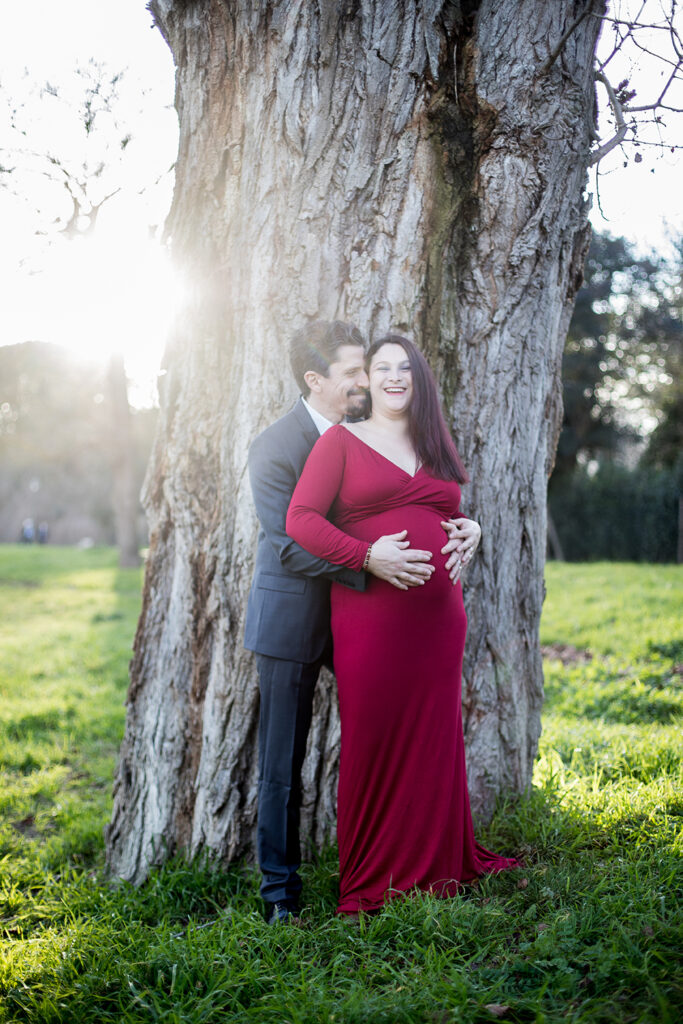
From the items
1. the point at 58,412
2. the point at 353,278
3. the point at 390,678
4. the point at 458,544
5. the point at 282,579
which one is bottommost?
the point at 390,678

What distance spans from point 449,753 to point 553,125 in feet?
9.80

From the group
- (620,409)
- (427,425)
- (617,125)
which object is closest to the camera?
(427,425)

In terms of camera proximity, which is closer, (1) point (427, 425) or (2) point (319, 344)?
(1) point (427, 425)

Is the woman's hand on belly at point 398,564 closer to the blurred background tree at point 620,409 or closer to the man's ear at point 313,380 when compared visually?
the man's ear at point 313,380

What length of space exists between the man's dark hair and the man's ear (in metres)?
0.02

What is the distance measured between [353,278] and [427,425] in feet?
3.34

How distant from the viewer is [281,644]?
9.80 ft

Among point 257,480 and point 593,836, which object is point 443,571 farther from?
point 593,836

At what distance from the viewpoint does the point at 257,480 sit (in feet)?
10.0

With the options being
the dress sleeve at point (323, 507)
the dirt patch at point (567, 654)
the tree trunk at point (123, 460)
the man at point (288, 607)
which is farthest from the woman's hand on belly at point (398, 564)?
the tree trunk at point (123, 460)

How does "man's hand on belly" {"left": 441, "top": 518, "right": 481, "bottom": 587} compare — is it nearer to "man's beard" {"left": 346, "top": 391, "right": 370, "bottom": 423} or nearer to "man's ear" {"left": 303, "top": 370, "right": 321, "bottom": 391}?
"man's beard" {"left": 346, "top": 391, "right": 370, "bottom": 423}

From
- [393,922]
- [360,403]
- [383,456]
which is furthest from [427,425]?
[393,922]

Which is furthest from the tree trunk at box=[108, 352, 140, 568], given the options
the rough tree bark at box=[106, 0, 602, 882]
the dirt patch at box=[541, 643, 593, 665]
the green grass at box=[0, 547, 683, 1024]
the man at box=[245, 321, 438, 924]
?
the man at box=[245, 321, 438, 924]

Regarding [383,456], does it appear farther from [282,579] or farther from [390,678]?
[390,678]
